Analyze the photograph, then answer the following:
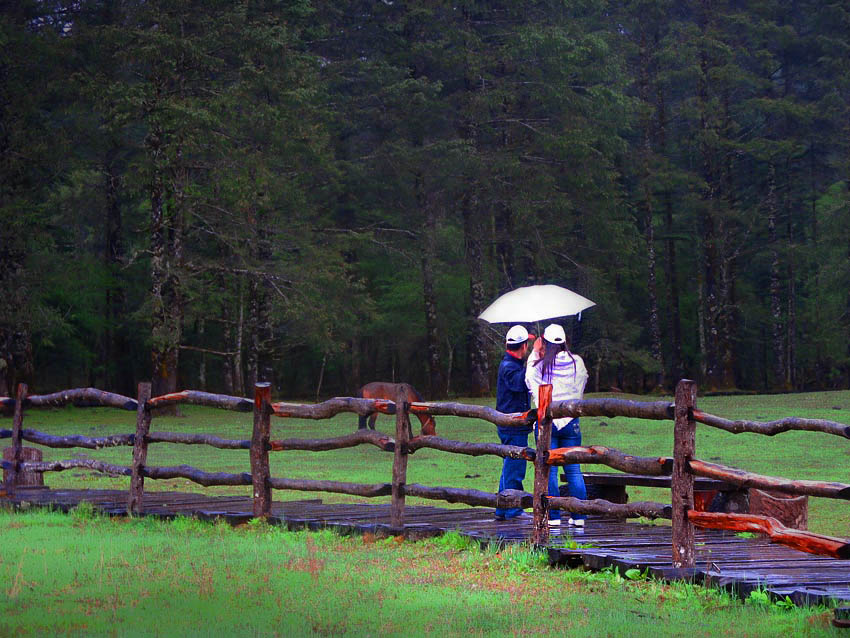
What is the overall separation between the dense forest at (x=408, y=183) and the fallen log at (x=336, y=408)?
71.1ft

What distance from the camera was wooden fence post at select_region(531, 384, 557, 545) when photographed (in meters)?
10.2

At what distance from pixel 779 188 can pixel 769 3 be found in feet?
27.3

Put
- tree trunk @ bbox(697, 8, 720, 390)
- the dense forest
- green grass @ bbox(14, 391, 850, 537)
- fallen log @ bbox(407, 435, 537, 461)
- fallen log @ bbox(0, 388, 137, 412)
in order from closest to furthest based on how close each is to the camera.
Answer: fallen log @ bbox(407, 435, 537, 461)
fallen log @ bbox(0, 388, 137, 412)
green grass @ bbox(14, 391, 850, 537)
the dense forest
tree trunk @ bbox(697, 8, 720, 390)

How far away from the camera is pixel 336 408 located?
488 inches

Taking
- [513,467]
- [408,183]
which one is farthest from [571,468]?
[408,183]

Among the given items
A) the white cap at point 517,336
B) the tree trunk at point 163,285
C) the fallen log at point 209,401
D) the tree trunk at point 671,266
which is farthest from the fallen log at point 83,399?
the tree trunk at point 671,266

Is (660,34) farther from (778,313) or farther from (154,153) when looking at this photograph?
(154,153)

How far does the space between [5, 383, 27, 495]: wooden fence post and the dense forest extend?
19.1 metres

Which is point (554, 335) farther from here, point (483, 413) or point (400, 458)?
point (400, 458)

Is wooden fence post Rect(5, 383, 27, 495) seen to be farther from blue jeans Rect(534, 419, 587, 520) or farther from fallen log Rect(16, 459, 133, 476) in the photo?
blue jeans Rect(534, 419, 587, 520)

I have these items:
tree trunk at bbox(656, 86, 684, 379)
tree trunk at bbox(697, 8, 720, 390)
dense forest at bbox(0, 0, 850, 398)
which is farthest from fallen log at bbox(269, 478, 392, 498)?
tree trunk at bbox(656, 86, 684, 379)

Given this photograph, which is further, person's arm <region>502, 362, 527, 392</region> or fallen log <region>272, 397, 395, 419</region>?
person's arm <region>502, 362, 527, 392</region>

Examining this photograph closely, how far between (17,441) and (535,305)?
6.58 metres

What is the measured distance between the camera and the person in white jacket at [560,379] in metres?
11.6
